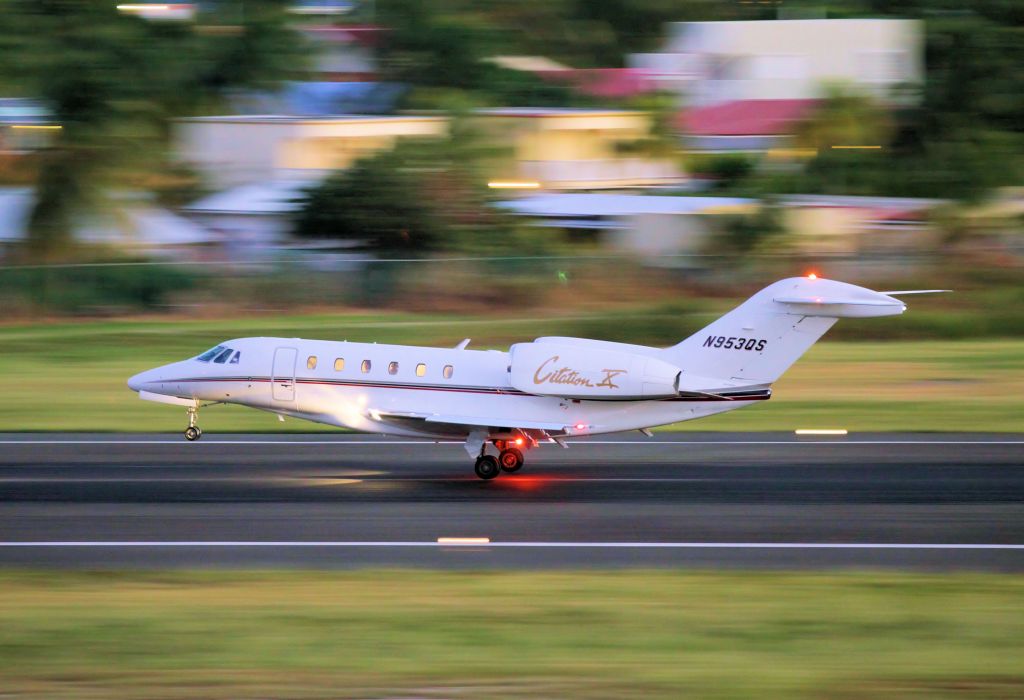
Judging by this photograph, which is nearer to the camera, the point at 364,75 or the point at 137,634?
the point at 137,634

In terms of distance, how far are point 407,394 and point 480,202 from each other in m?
28.9

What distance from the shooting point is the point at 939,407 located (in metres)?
29.6

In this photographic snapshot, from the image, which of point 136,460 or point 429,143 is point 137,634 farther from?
point 429,143

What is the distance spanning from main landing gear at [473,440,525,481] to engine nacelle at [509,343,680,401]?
4.77 feet

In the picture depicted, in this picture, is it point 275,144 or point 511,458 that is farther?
point 275,144

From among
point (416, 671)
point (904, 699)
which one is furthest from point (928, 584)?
point (416, 671)

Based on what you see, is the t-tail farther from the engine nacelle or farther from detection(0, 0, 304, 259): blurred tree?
detection(0, 0, 304, 259): blurred tree

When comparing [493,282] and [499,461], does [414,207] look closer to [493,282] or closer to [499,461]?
[493,282]

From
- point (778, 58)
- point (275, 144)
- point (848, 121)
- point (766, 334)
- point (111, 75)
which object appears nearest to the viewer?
point (766, 334)

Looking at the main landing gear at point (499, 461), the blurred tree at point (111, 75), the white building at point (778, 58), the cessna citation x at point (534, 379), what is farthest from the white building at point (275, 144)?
the main landing gear at point (499, 461)

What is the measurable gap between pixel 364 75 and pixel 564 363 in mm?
58365

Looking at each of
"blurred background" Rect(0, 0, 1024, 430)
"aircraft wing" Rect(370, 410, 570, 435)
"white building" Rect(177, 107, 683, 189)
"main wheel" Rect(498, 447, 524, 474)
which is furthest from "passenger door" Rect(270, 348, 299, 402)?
"white building" Rect(177, 107, 683, 189)

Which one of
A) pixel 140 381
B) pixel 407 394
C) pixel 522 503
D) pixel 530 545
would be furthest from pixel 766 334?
pixel 140 381

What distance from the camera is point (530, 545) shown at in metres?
17.2
